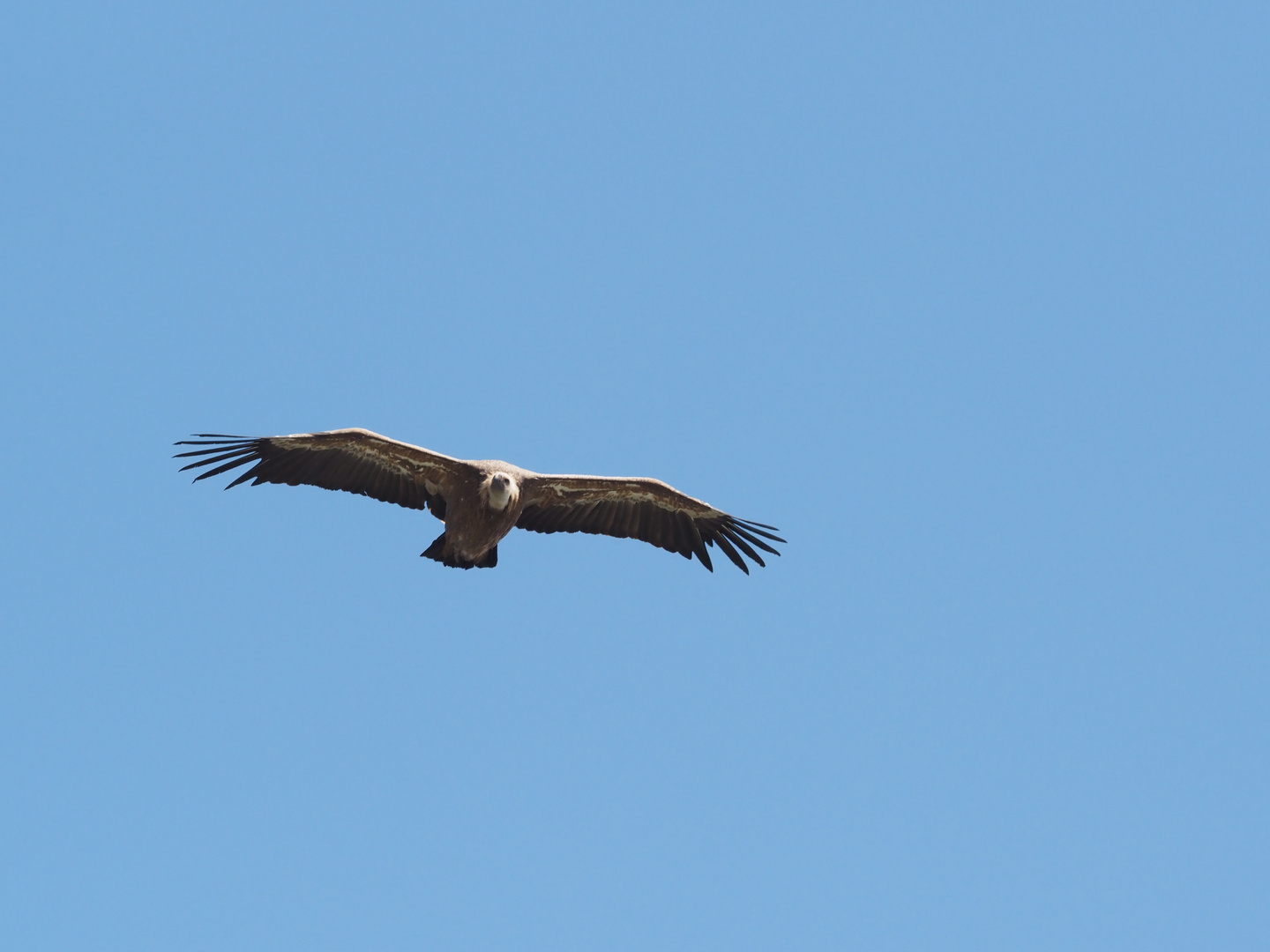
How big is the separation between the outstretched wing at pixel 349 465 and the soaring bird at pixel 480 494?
0.01 m

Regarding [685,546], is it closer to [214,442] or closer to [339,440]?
[339,440]

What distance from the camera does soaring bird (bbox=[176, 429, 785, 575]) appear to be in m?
17.5

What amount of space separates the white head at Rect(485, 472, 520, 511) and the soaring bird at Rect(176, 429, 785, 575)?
1 centimetres

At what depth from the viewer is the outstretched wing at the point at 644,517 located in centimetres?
1878

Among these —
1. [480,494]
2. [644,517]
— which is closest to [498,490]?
[480,494]

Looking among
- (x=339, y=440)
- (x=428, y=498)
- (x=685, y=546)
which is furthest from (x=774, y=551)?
(x=339, y=440)

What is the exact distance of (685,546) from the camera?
1923cm

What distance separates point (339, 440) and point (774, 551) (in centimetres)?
603

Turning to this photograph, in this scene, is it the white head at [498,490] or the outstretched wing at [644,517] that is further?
the outstretched wing at [644,517]

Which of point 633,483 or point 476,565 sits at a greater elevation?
point 633,483

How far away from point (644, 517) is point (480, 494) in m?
2.86

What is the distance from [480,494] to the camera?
1727cm

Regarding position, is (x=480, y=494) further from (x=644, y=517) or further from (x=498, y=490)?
(x=644, y=517)

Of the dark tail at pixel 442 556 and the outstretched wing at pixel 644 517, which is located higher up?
the outstretched wing at pixel 644 517
